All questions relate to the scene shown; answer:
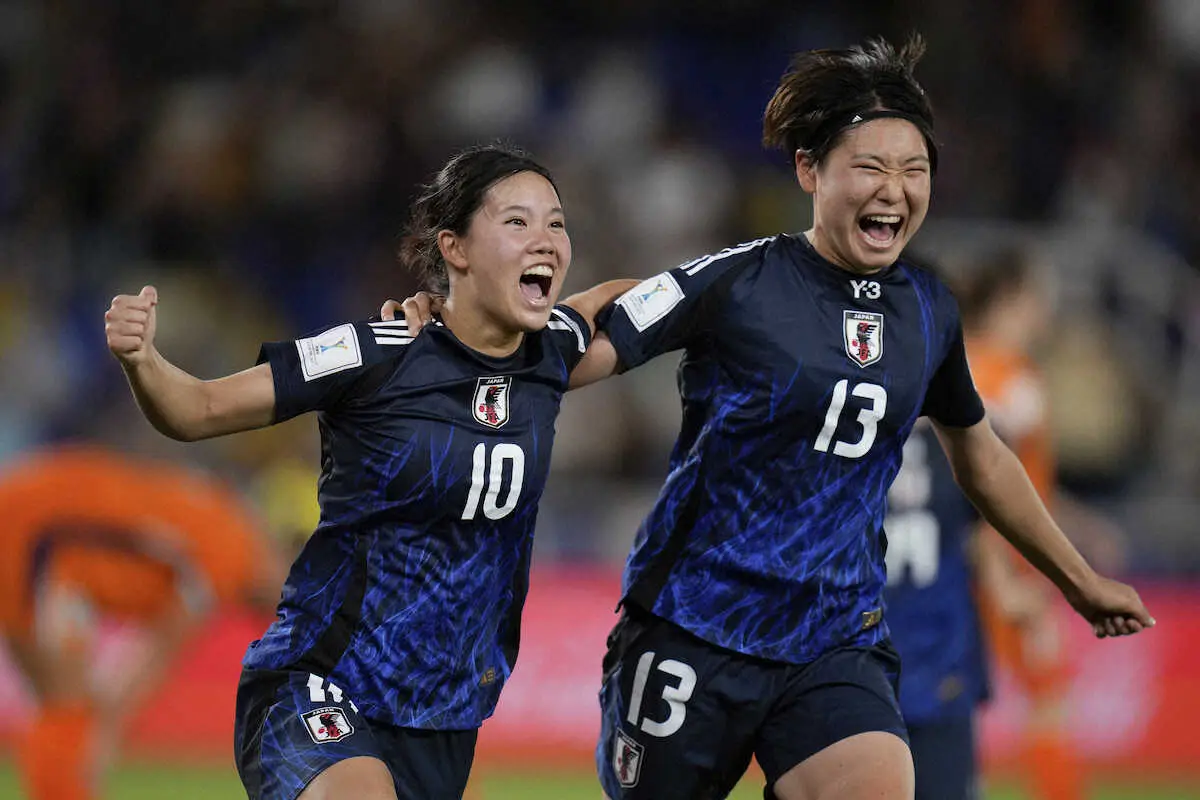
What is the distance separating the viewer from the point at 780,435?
3.92m

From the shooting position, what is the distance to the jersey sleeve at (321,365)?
364 centimetres

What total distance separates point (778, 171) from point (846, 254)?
7538 mm

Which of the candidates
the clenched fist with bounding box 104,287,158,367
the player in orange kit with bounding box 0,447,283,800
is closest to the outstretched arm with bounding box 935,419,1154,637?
the clenched fist with bounding box 104,287,158,367

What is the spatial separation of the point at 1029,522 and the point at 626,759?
1200 mm

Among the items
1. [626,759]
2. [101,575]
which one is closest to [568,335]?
[626,759]

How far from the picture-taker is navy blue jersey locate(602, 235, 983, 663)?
3.92m

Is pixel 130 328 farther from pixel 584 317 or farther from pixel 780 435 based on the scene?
pixel 780 435

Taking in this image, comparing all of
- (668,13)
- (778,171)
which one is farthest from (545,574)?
(668,13)

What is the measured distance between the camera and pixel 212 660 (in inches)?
346

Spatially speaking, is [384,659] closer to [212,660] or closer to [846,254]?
[846,254]

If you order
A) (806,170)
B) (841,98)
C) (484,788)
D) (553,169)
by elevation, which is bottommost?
(484,788)

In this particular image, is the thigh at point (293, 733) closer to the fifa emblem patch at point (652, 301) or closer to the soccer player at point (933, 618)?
the fifa emblem patch at point (652, 301)

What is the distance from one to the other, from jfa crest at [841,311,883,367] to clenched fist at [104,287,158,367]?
1.59 m

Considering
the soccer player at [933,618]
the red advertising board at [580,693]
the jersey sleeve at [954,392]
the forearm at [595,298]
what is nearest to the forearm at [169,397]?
the forearm at [595,298]
